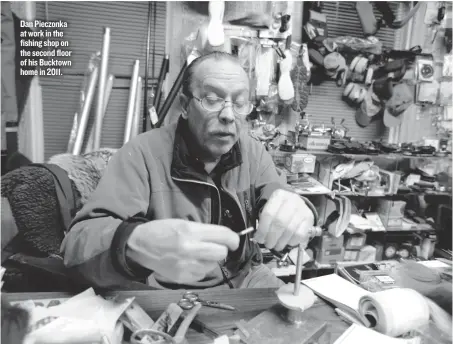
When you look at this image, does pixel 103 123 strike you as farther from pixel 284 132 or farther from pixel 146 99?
pixel 284 132

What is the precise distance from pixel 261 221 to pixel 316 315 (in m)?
0.28

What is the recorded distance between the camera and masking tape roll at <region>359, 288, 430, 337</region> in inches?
29.7

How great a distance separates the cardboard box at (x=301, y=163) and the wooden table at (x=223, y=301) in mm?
1711

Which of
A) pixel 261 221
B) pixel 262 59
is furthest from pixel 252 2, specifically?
pixel 261 221

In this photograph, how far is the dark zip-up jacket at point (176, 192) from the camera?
949mm

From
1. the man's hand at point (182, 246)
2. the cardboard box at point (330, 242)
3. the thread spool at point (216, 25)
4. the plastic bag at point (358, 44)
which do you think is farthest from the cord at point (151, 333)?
the plastic bag at point (358, 44)

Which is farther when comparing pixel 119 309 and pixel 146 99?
pixel 146 99

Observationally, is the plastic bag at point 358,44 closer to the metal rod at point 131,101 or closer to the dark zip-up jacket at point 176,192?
the metal rod at point 131,101

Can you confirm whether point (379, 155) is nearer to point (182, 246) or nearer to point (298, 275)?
point (298, 275)

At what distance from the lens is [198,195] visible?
1.30m

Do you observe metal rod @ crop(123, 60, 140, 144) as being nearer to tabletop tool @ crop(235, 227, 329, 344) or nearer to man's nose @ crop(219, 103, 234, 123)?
man's nose @ crop(219, 103, 234, 123)

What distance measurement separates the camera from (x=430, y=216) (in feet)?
10.1

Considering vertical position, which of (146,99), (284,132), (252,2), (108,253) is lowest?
(108,253)

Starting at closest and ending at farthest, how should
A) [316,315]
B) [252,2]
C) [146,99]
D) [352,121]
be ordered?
1. [316,315]
2. [252,2]
3. [146,99]
4. [352,121]
